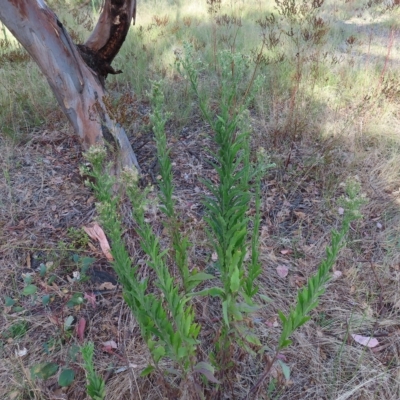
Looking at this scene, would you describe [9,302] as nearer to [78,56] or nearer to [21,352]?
[21,352]

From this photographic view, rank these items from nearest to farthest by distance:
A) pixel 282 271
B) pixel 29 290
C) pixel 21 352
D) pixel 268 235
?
pixel 21 352
pixel 29 290
pixel 282 271
pixel 268 235

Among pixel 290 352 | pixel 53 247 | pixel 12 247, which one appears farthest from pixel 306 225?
pixel 12 247

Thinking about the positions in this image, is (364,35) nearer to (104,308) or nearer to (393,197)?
(393,197)

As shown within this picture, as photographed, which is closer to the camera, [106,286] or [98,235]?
[106,286]

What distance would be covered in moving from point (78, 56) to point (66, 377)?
242 cm

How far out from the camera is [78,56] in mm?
3029

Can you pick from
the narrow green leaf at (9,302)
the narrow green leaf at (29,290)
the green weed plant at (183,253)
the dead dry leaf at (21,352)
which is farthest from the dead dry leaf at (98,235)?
the green weed plant at (183,253)

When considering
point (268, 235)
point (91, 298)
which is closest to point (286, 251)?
point (268, 235)

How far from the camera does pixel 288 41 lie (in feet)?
17.8

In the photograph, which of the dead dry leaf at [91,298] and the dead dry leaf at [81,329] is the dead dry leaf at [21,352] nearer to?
the dead dry leaf at [81,329]

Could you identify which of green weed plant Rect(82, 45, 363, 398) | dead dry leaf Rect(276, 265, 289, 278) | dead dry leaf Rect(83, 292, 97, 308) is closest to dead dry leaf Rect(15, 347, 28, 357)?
dead dry leaf Rect(83, 292, 97, 308)

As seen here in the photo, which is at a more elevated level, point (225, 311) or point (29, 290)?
point (225, 311)

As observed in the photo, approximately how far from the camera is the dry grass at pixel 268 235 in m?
1.99

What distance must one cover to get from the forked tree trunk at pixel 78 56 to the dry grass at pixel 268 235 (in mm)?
289
